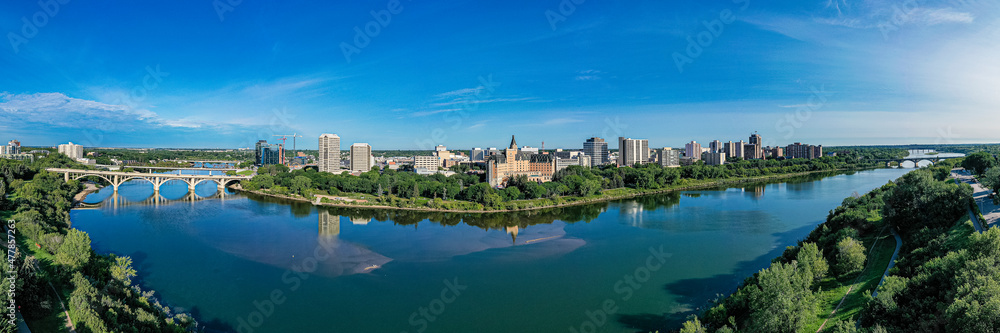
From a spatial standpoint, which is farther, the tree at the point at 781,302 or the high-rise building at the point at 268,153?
the high-rise building at the point at 268,153

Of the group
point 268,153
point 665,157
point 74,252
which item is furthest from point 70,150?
point 665,157

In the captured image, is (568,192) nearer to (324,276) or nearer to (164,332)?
(324,276)

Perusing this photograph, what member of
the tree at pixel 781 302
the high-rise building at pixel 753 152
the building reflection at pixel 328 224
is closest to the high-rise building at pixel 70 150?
the building reflection at pixel 328 224

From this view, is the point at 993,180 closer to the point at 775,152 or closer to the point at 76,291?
the point at 76,291

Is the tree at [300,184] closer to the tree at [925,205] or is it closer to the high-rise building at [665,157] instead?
the tree at [925,205]

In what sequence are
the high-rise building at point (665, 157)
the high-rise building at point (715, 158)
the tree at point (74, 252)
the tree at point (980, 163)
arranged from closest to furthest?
the tree at point (74, 252) < the tree at point (980, 163) < the high-rise building at point (665, 157) < the high-rise building at point (715, 158)

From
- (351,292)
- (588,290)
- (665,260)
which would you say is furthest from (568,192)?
(351,292)

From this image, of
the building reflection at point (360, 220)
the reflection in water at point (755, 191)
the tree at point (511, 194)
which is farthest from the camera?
the reflection in water at point (755, 191)
